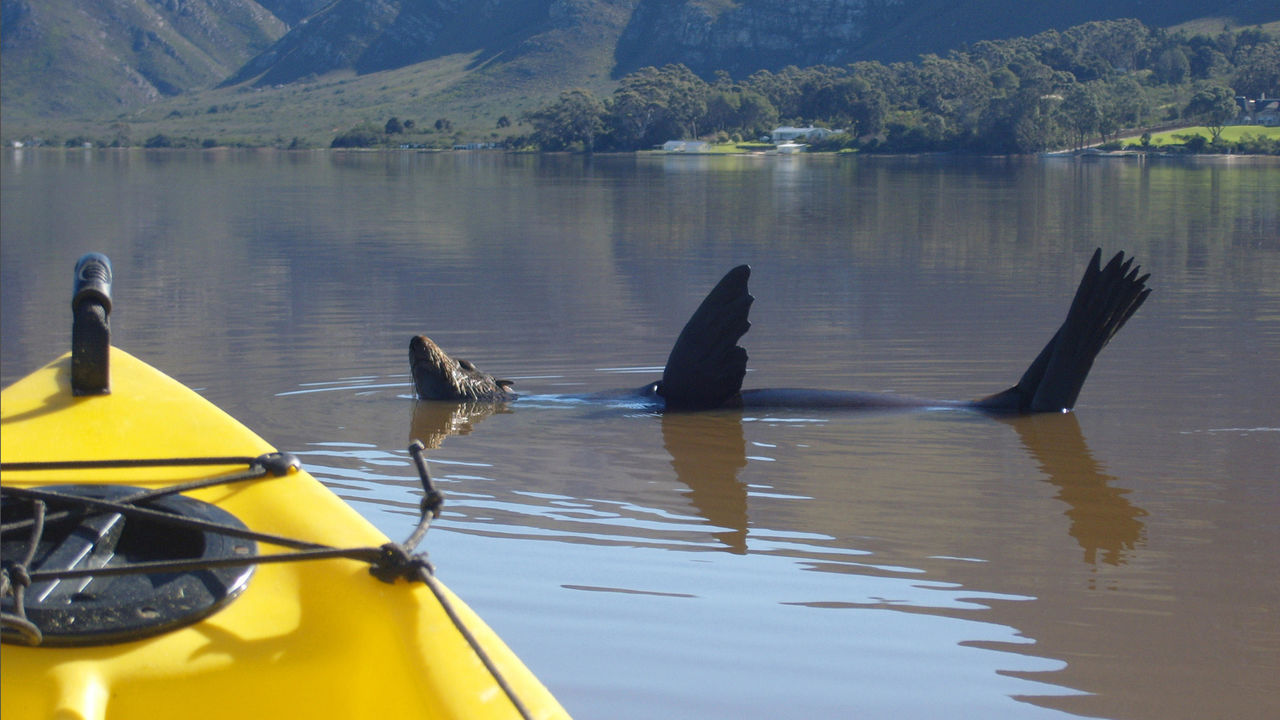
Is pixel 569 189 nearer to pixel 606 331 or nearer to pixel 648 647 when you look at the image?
pixel 606 331

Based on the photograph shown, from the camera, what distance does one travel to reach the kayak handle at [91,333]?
482cm

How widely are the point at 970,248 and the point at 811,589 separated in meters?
18.0

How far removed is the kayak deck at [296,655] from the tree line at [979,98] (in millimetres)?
98957

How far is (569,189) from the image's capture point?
156 ft

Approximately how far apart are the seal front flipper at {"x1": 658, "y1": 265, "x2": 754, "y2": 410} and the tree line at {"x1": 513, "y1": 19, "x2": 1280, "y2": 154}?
92.6 m

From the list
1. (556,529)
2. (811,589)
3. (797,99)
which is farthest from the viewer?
(797,99)

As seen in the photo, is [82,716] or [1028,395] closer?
[82,716]

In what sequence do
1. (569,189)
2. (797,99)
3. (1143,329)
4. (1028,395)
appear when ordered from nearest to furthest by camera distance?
(1028,395) → (1143,329) → (569,189) → (797,99)

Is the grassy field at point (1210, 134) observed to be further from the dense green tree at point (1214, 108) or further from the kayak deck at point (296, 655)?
the kayak deck at point (296, 655)

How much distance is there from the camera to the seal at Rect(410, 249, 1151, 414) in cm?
962

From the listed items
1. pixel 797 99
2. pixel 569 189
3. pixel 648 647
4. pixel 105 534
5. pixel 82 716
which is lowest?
pixel 648 647

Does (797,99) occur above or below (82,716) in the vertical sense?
above

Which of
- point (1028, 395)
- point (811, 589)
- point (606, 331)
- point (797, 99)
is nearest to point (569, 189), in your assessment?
point (606, 331)

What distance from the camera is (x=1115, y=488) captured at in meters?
8.17
